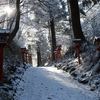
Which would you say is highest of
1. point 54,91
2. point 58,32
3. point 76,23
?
point 58,32

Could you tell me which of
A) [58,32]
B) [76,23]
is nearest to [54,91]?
[76,23]

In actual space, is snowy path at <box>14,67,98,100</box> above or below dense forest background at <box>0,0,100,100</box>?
below

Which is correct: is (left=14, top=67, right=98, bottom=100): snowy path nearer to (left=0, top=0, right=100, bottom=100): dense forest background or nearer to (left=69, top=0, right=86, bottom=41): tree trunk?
(left=0, top=0, right=100, bottom=100): dense forest background

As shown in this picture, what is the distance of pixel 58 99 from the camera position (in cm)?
625

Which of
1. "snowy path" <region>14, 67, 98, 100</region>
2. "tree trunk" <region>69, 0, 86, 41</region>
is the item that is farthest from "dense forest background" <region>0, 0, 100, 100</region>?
"snowy path" <region>14, 67, 98, 100</region>

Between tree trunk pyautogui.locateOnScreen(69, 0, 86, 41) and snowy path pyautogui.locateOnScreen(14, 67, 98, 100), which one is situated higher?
tree trunk pyautogui.locateOnScreen(69, 0, 86, 41)

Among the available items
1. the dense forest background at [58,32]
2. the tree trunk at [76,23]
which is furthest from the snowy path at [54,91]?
the tree trunk at [76,23]

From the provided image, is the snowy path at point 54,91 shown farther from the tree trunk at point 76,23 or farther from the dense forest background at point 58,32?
the tree trunk at point 76,23

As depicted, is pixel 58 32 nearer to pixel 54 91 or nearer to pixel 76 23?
pixel 76 23

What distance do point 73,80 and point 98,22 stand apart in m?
26.2

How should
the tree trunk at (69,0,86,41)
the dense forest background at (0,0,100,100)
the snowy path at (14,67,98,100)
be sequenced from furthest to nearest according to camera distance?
the tree trunk at (69,0,86,41)
the dense forest background at (0,0,100,100)
the snowy path at (14,67,98,100)

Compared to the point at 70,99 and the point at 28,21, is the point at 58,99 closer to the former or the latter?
the point at 70,99

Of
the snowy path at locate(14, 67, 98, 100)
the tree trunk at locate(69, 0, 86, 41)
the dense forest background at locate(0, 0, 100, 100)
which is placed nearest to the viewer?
the snowy path at locate(14, 67, 98, 100)

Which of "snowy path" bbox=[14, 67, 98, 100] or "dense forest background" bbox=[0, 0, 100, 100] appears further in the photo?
"dense forest background" bbox=[0, 0, 100, 100]
